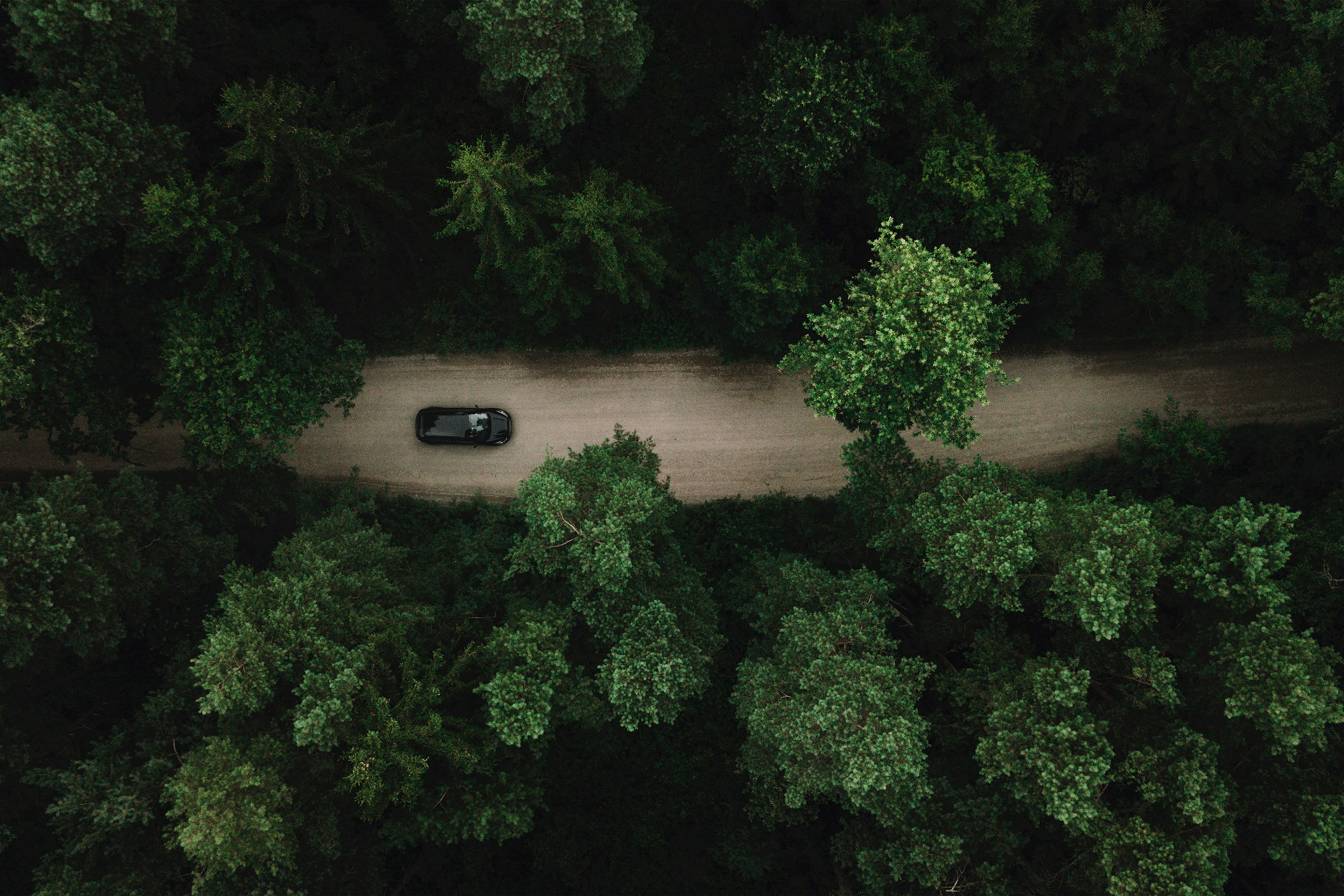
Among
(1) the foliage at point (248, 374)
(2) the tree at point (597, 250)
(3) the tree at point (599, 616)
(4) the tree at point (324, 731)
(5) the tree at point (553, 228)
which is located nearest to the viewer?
(4) the tree at point (324, 731)

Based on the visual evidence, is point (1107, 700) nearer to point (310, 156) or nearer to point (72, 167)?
point (310, 156)

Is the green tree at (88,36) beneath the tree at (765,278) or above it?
above

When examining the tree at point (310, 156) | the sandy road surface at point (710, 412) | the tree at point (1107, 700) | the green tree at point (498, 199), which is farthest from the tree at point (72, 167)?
the tree at point (1107, 700)

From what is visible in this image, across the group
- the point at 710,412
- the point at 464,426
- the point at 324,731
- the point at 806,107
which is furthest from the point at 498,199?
the point at 324,731

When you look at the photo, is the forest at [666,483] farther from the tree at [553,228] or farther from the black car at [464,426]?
the black car at [464,426]

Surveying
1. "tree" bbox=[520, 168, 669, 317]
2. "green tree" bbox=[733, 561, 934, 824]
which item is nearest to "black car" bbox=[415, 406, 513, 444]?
"tree" bbox=[520, 168, 669, 317]

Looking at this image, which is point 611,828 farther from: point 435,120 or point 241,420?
point 435,120

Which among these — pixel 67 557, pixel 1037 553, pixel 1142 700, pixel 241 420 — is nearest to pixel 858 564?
pixel 1037 553
